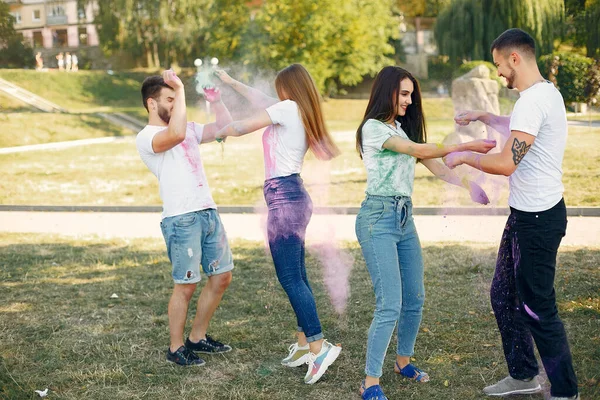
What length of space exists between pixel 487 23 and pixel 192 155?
2986 cm

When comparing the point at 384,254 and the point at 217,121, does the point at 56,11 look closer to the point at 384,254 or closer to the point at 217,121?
the point at 217,121

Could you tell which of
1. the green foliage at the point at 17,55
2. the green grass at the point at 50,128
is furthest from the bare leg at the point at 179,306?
the green foliage at the point at 17,55

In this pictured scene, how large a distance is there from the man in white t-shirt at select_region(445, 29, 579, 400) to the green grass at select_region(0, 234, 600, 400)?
1.47ft

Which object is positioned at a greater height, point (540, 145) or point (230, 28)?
point (230, 28)

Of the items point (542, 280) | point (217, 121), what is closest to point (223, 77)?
point (217, 121)

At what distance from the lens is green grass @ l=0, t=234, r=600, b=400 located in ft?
13.7

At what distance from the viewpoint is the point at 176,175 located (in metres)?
4.39

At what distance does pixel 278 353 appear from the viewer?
4.75 metres

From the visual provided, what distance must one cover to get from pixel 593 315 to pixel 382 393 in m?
2.18

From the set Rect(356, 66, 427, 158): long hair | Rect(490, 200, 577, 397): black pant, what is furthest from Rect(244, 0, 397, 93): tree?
Rect(490, 200, 577, 397): black pant

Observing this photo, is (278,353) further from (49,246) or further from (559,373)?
(49,246)

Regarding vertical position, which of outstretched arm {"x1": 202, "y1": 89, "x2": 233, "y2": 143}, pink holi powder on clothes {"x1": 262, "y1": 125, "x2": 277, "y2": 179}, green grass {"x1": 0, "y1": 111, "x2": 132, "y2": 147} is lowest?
green grass {"x1": 0, "y1": 111, "x2": 132, "y2": 147}

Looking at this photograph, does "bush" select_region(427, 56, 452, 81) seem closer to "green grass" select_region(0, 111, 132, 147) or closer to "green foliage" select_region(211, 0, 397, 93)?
"green foliage" select_region(211, 0, 397, 93)

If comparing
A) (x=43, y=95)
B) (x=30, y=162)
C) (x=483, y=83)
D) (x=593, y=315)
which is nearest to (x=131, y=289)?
(x=593, y=315)
